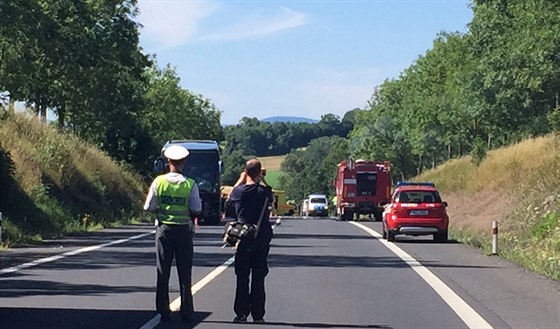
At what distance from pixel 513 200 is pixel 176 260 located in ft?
110

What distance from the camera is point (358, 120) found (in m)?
153

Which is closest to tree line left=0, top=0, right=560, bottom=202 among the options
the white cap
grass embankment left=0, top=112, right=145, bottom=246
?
grass embankment left=0, top=112, right=145, bottom=246

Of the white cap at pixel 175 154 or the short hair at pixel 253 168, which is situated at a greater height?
the white cap at pixel 175 154

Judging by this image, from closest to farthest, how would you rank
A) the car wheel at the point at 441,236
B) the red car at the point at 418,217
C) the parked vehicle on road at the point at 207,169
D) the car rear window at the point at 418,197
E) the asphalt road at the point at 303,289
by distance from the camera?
the asphalt road at the point at 303,289 < the red car at the point at 418,217 < the car wheel at the point at 441,236 < the car rear window at the point at 418,197 < the parked vehicle on road at the point at 207,169

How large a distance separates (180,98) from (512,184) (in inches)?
2295

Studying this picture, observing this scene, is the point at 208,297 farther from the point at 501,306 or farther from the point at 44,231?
the point at 44,231

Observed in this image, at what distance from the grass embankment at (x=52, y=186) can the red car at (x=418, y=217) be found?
9.56 meters

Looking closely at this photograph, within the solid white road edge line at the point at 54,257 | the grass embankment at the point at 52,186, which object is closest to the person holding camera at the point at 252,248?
the solid white road edge line at the point at 54,257

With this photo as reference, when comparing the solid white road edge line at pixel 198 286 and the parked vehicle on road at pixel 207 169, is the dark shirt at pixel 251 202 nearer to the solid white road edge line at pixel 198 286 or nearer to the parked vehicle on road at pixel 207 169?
the solid white road edge line at pixel 198 286

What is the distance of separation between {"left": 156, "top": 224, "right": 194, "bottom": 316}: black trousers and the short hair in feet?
3.11

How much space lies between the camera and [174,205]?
43.4ft

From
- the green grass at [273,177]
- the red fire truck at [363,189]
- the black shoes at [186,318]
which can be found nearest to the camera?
the black shoes at [186,318]

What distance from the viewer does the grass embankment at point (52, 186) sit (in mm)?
32500

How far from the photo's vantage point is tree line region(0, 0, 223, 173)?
1591 inches
